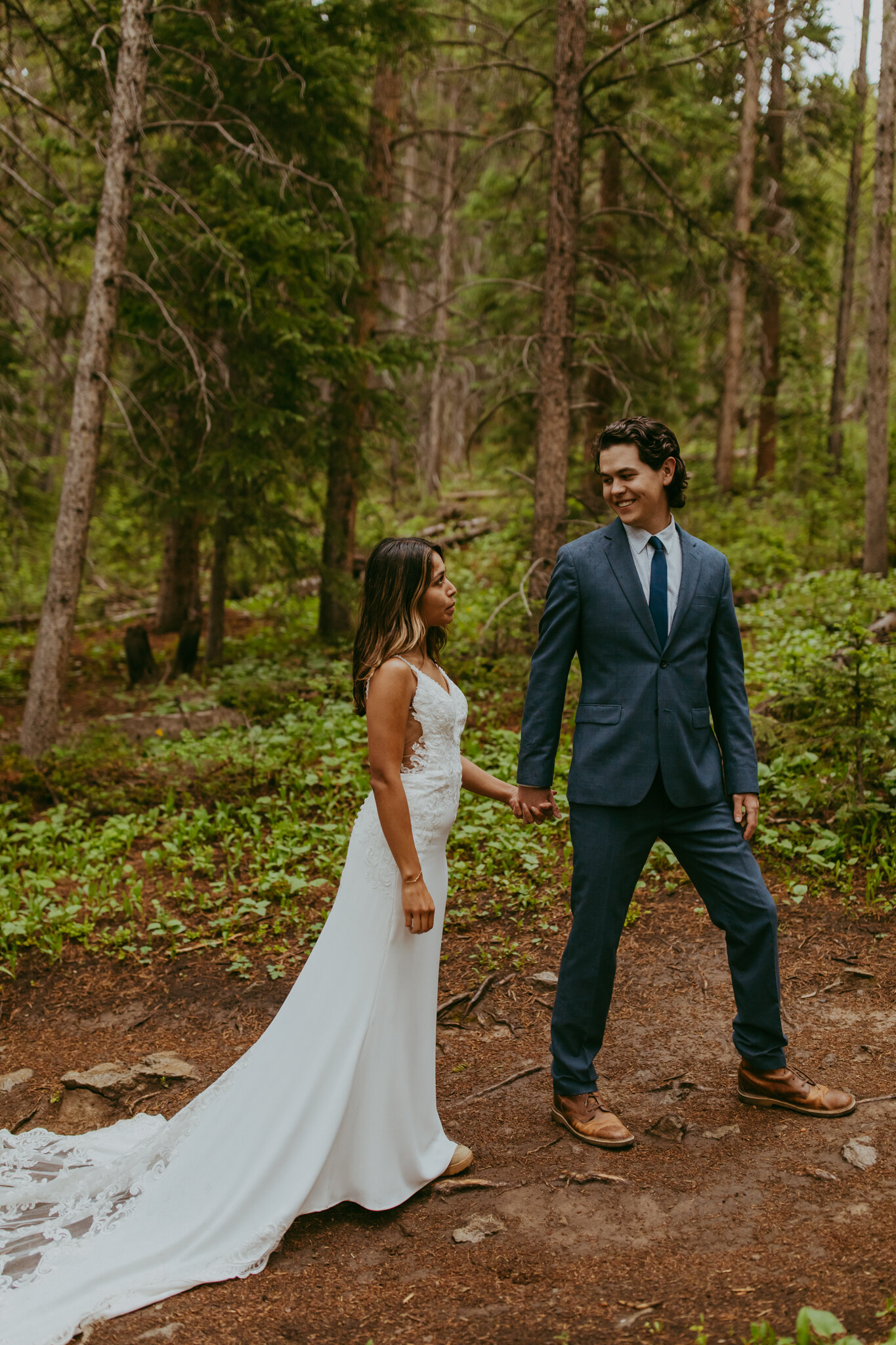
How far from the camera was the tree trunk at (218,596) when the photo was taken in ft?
35.2

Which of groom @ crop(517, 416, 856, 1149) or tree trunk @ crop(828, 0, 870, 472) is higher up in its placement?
tree trunk @ crop(828, 0, 870, 472)

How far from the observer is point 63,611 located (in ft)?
29.5

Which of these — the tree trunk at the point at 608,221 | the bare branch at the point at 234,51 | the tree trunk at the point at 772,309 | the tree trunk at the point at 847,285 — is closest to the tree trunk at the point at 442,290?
the tree trunk at the point at 772,309

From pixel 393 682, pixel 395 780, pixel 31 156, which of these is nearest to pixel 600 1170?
pixel 395 780

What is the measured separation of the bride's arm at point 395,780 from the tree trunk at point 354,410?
8374mm

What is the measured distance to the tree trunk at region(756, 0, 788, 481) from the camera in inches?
695

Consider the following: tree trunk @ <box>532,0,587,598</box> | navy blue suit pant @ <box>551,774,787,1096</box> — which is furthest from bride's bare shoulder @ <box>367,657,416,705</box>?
tree trunk @ <box>532,0,587,598</box>

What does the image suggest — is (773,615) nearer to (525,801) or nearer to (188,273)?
(188,273)

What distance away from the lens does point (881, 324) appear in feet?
40.3

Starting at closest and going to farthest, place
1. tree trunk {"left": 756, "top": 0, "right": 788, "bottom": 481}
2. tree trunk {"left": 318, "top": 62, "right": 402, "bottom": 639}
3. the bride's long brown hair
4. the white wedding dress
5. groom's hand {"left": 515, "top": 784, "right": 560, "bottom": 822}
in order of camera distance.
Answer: the white wedding dress
the bride's long brown hair
groom's hand {"left": 515, "top": 784, "right": 560, "bottom": 822}
tree trunk {"left": 318, "top": 62, "right": 402, "bottom": 639}
tree trunk {"left": 756, "top": 0, "right": 788, "bottom": 481}

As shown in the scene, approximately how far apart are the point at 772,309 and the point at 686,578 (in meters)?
17.3

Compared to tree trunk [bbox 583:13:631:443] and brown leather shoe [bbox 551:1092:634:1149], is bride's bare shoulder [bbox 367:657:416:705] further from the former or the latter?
tree trunk [bbox 583:13:631:443]

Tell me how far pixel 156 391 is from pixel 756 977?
9.69 meters

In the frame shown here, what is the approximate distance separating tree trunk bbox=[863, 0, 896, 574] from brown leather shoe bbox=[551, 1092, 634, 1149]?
1037 centimetres
